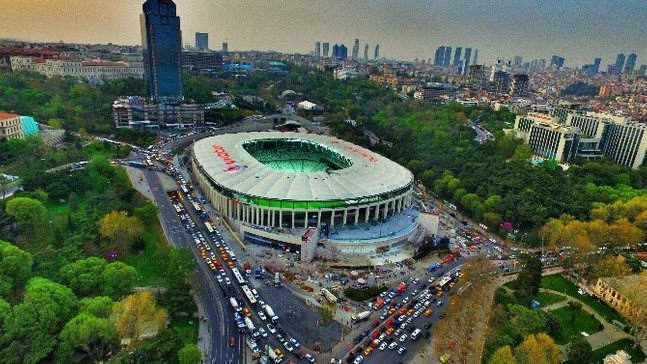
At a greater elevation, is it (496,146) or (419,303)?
(496,146)

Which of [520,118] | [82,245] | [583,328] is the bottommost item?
[583,328]

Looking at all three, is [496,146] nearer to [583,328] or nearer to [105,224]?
[583,328]

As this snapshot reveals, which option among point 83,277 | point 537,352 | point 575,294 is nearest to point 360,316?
point 537,352

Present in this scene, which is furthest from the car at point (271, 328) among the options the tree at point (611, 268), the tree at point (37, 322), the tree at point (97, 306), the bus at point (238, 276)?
the tree at point (611, 268)

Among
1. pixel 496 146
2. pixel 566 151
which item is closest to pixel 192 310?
pixel 496 146

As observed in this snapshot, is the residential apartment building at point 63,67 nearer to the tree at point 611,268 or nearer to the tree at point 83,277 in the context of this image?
the tree at point 83,277

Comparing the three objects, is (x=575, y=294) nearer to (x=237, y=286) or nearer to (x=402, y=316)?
(x=402, y=316)
